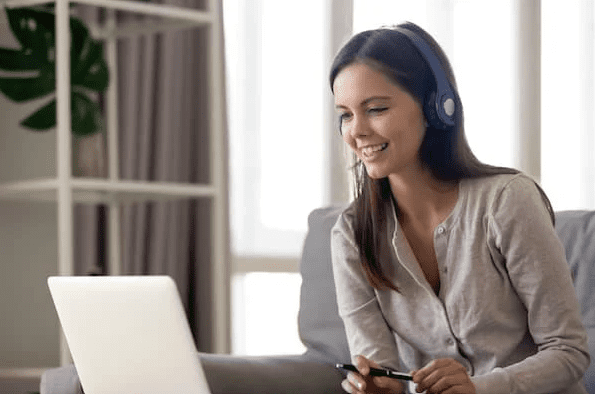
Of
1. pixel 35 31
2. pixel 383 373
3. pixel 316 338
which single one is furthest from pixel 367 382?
pixel 35 31

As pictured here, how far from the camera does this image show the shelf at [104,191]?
278cm

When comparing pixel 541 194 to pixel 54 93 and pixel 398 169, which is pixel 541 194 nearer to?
pixel 398 169

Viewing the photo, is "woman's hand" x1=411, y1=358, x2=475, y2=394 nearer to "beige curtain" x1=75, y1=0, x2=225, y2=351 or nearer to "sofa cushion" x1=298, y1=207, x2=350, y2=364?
"sofa cushion" x1=298, y1=207, x2=350, y2=364

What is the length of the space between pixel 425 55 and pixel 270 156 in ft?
6.55

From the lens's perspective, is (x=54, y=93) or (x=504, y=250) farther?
(x=54, y=93)

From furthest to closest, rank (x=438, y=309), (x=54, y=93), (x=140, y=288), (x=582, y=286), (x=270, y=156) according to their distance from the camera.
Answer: (x=270, y=156) < (x=54, y=93) < (x=582, y=286) < (x=438, y=309) < (x=140, y=288)

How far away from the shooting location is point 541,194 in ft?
5.40

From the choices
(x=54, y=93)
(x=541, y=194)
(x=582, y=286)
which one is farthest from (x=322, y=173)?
(x=541, y=194)

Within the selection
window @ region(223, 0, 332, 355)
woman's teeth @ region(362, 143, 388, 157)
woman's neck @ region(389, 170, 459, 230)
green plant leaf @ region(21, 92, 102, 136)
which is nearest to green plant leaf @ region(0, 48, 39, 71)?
green plant leaf @ region(21, 92, 102, 136)

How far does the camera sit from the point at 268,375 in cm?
213

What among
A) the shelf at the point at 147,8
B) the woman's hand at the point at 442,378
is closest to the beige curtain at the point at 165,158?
the shelf at the point at 147,8

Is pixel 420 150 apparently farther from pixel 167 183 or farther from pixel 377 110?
pixel 167 183

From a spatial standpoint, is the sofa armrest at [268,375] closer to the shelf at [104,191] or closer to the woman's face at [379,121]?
the woman's face at [379,121]

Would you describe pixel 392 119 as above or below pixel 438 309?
above
